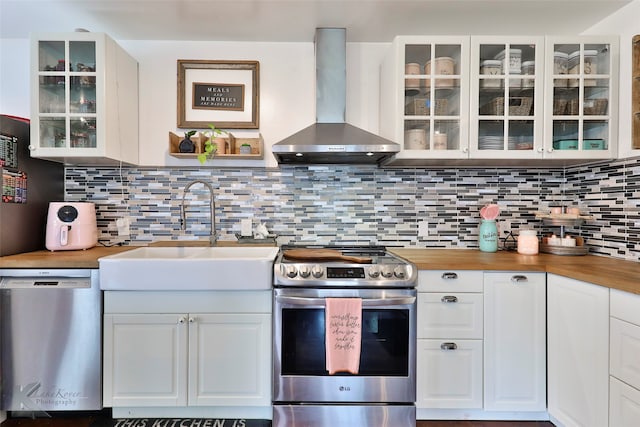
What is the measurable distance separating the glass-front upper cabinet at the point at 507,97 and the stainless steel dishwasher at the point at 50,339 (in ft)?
7.77

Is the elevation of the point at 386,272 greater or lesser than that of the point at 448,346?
greater

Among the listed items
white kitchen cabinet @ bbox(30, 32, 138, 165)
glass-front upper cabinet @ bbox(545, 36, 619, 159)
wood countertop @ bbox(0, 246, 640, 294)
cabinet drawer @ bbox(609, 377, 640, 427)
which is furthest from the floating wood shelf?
cabinet drawer @ bbox(609, 377, 640, 427)

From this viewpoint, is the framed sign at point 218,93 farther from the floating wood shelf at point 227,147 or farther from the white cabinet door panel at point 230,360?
the white cabinet door panel at point 230,360

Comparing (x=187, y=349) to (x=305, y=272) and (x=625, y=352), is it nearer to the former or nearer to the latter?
(x=305, y=272)

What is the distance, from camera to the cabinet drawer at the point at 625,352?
1.33 m

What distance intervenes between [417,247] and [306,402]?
1278 mm

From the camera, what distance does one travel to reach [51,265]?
177 centimetres

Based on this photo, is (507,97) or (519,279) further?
(507,97)

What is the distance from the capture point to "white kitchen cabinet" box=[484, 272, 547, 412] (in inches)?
70.7

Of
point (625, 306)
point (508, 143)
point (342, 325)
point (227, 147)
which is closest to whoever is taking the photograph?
point (625, 306)

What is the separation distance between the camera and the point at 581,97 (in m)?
2.06

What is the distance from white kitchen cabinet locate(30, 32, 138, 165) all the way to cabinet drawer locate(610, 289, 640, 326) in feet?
8.86

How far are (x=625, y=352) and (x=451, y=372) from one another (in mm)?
755

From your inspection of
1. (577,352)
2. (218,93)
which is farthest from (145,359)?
(577,352)
